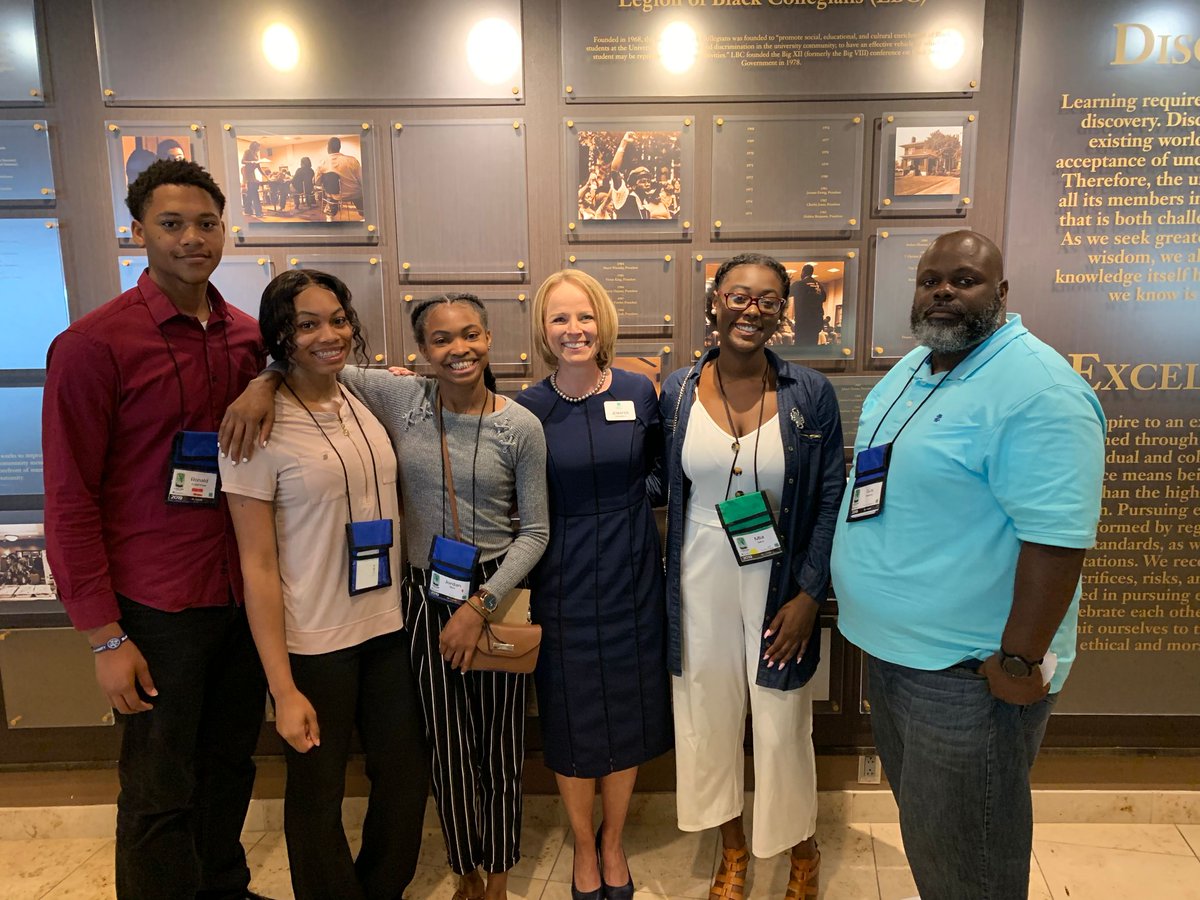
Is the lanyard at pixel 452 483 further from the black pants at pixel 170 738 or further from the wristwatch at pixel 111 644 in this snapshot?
the wristwatch at pixel 111 644

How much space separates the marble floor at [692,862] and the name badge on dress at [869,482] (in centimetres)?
140

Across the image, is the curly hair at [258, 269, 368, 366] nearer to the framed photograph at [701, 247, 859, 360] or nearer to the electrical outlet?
the framed photograph at [701, 247, 859, 360]

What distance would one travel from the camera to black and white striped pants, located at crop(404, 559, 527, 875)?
1807 millimetres

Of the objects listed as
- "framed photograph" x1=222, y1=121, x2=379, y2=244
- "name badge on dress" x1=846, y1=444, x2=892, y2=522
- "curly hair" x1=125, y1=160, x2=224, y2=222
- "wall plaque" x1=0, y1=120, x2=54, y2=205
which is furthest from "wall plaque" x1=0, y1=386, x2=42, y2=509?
"name badge on dress" x1=846, y1=444, x2=892, y2=522

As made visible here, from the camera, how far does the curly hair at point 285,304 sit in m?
1.58

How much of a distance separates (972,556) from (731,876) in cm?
133

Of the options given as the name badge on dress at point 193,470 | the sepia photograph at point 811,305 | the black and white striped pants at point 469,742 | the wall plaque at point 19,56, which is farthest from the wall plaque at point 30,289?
the sepia photograph at point 811,305

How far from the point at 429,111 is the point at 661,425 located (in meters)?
1.27

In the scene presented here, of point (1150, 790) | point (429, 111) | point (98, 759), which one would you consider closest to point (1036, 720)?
point (1150, 790)

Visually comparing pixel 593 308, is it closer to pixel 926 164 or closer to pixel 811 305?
pixel 811 305

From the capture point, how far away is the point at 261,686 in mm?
1881

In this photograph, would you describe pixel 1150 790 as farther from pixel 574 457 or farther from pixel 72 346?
pixel 72 346

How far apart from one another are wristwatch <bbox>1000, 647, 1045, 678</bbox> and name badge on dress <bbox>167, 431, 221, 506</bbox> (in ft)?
5.70

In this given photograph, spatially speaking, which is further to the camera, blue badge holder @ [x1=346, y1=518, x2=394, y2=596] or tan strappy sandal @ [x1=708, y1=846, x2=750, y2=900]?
tan strappy sandal @ [x1=708, y1=846, x2=750, y2=900]
